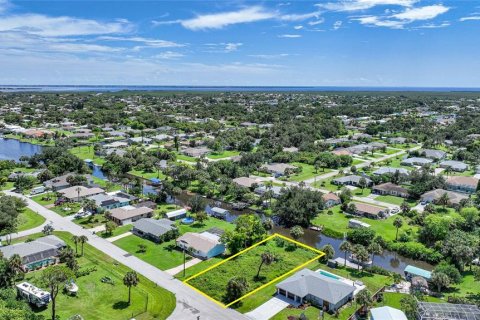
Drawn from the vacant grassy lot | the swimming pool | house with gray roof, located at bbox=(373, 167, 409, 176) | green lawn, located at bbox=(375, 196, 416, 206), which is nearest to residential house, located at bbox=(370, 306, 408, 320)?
the swimming pool

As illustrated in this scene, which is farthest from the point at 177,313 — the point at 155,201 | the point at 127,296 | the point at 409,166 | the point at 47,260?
the point at 409,166

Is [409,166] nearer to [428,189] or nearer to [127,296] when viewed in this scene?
[428,189]

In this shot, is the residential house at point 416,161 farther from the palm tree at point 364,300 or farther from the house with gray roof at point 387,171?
the palm tree at point 364,300

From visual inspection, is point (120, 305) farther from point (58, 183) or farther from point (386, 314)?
point (58, 183)

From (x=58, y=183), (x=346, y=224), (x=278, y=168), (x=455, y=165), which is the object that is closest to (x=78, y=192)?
(x=58, y=183)

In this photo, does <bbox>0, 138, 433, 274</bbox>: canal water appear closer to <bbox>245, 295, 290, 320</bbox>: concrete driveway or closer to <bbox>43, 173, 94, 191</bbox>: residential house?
<bbox>43, 173, 94, 191</bbox>: residential house

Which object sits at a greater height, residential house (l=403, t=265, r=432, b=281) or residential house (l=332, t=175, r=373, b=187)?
residential house (l=332, t=175, r=373, b=187)
